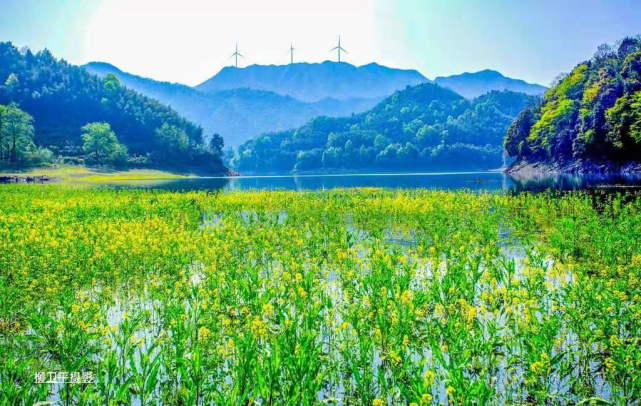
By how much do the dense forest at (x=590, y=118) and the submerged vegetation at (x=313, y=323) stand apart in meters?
68.1

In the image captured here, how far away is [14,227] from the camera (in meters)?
19.1

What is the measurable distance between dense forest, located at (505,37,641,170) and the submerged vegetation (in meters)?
68.1

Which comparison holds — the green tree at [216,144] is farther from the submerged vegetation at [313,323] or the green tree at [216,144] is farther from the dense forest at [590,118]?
the submerged vegetation at [313,323]

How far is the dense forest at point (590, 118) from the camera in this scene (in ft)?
242

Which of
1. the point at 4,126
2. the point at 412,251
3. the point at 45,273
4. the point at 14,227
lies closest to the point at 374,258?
the point at 412,251

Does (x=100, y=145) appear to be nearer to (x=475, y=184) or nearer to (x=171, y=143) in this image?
(x=171, y=143)

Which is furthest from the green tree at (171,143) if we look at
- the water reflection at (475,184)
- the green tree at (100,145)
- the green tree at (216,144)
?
the water reflection at (475,184)

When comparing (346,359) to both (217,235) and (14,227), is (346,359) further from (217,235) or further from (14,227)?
(14,227)

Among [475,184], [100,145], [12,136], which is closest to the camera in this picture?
[475,184]

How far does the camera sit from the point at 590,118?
281ft

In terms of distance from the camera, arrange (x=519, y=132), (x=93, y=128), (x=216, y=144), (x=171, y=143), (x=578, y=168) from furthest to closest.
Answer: (x=216, y=144) < (x=171, y=143) < (x=93, y=128) < (x=519, y=132) < (x=578, y=168)

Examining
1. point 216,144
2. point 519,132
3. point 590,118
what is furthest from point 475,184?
point 216,144

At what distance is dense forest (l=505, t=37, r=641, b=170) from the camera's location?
73.9 m

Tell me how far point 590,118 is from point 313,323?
94029 mm
